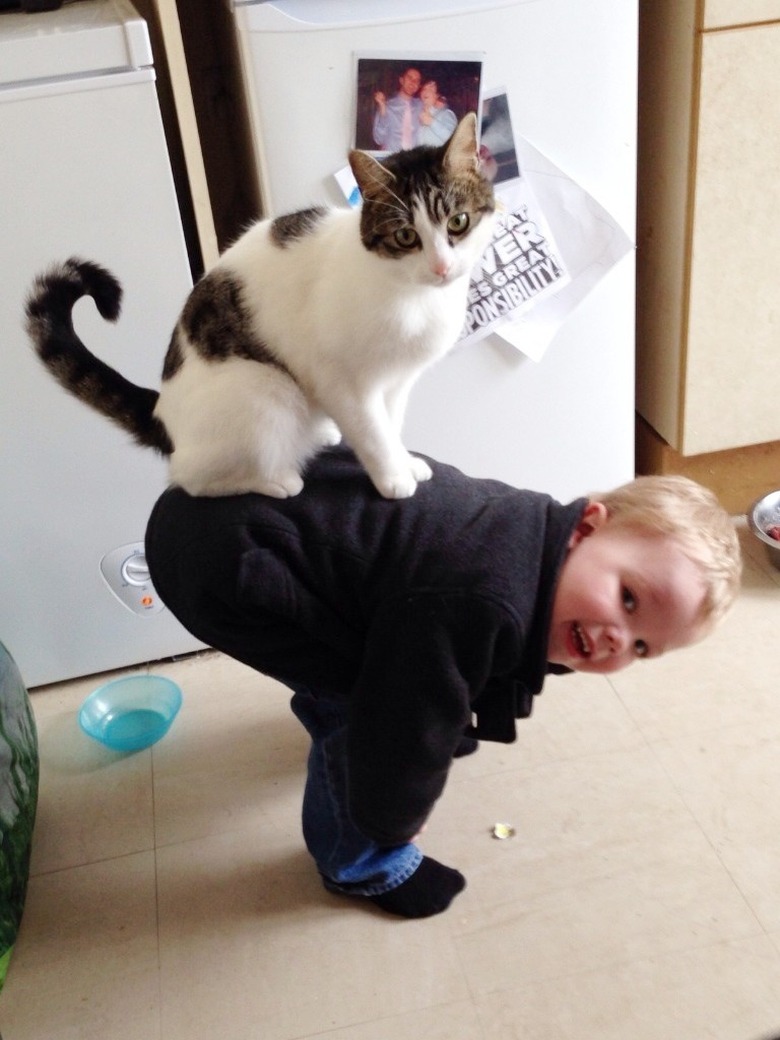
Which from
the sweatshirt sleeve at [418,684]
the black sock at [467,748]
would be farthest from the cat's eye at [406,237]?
the black sock at [467,748]

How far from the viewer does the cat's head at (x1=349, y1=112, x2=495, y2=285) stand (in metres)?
0.89

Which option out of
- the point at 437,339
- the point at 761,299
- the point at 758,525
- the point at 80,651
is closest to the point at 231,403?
the point at 437,339

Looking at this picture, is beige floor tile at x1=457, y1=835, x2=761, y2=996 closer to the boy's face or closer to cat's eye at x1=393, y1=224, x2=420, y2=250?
the boy's face

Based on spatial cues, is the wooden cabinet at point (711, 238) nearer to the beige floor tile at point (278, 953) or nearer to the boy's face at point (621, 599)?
the boy's face at point (621, 599)

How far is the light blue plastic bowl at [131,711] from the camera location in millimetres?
1438

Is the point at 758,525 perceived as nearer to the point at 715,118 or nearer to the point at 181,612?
the point at 715,118

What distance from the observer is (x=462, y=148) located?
0.90 metres

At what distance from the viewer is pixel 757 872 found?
3.83ft

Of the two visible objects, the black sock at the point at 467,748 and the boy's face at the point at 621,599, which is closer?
the boy's face at the point at 621,599

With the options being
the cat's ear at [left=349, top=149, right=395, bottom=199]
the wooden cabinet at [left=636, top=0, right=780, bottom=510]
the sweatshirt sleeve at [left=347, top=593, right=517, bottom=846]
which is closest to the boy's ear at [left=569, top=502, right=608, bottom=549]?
the sweatshirt sleeve at [left=347, top=593, right=517, bottom=846]

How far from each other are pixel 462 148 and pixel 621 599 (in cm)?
47

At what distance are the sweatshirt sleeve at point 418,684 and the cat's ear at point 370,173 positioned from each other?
394 mm

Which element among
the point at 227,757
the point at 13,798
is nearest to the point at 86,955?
the point at 13,798

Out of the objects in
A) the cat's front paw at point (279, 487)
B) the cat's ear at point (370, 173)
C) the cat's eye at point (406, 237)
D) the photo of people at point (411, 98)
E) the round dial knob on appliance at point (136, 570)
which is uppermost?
the photo of people at point (411, 98)
